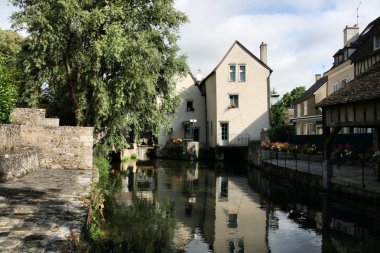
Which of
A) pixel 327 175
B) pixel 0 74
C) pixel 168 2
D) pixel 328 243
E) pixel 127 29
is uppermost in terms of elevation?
pixel 168 2

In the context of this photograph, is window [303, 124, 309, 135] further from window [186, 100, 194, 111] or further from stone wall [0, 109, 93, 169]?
stone wall [0, 109, 93, 169]

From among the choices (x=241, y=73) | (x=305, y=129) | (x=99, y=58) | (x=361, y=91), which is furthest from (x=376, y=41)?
(x=241, y=73)

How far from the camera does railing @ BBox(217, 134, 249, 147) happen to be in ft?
138

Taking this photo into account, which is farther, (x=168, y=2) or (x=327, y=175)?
(x=168, y=2)

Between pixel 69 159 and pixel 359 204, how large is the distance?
11451 millimetres

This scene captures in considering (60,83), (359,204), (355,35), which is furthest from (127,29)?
(355,35)

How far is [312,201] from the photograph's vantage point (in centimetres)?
1606

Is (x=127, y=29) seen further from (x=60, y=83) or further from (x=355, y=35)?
(x=355, y=35)

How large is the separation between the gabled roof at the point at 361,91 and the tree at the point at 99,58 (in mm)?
9303

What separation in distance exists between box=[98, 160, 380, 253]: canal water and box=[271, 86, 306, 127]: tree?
45.4 metres

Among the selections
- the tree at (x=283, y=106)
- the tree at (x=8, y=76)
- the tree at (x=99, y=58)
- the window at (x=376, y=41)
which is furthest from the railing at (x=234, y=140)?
the tree at (x=283, y=106)

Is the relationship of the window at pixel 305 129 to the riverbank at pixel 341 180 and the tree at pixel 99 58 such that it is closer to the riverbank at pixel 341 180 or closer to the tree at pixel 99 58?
the riverbank at pixel 341 180

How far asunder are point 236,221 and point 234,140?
97.9 feet

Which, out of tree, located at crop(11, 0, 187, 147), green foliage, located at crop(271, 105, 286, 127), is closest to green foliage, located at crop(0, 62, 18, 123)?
tree, located at crop(11, 0, 187, 147)
